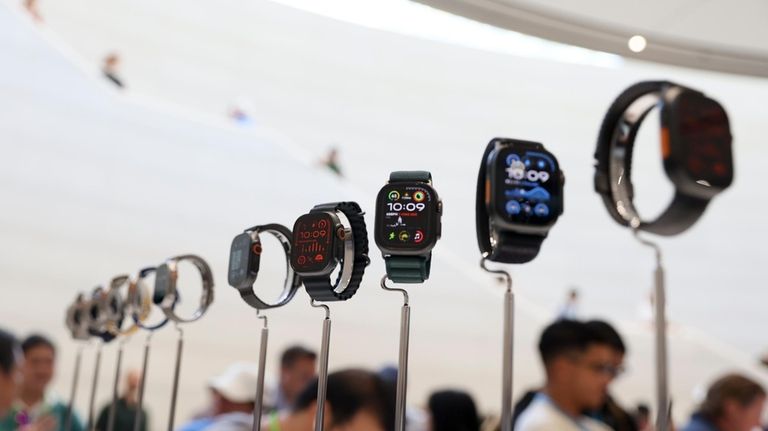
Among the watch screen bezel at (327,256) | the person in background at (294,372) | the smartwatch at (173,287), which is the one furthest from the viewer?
the person in background at (294,372)

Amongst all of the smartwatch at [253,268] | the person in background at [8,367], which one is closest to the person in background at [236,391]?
the person in background at [8,367]

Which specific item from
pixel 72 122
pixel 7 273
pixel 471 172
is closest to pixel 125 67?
pixel 72 122

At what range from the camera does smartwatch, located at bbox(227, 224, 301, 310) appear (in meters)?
1.86

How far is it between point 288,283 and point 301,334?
528cm

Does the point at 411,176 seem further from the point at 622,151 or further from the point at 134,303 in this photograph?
the point at 134,303

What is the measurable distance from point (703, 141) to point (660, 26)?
3.51 m

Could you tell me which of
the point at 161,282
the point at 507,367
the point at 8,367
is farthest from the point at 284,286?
the point at 8,367

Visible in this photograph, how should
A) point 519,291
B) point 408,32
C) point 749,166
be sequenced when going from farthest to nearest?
1. point 749,166
2. point 408,32
3. point 519,291

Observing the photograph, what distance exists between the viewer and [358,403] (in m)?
2.28

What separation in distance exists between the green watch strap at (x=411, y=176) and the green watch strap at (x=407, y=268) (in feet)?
0.47

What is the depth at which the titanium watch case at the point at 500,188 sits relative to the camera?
4.08ft

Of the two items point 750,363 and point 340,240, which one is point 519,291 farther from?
point 340,240

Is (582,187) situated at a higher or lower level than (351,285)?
higher

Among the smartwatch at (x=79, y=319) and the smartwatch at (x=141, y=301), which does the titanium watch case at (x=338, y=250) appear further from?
the smartwatch at (x=79, y=319)
